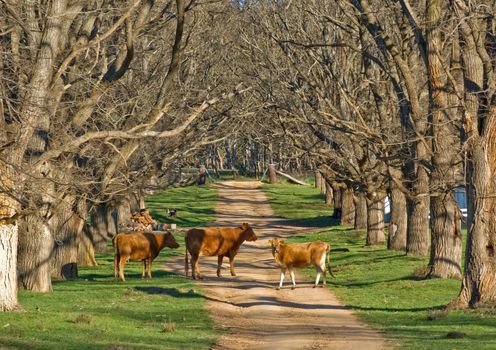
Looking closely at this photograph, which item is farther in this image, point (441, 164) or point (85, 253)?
point (85, 253)

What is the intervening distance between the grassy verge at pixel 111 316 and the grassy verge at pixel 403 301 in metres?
3.64

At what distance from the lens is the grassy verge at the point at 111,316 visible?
53.7 feet

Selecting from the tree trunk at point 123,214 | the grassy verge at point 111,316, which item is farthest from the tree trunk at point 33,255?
the tree trunk at point 123,214

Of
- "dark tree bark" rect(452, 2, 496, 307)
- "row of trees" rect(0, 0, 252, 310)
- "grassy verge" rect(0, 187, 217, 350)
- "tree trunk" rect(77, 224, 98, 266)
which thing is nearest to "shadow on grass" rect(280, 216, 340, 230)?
"row of trees" rect(0, 0, 252, 310)

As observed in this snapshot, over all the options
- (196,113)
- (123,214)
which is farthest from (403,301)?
(123,214)

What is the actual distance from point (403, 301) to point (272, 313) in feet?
11.9

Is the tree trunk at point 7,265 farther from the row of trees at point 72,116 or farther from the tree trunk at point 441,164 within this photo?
the tree trunk at point 441,164

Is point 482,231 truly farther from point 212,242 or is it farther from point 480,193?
point 212,242

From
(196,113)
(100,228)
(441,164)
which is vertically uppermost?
(196,113)

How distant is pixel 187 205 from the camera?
78.6m

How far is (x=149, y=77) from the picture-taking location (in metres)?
32.8

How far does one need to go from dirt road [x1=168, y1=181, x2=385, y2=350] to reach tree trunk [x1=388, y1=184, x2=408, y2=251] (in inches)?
189

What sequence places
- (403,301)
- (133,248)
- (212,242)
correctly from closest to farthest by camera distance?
1. (403,301)
2. (133,248)
3. (212,242)

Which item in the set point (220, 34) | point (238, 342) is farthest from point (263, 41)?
point (238, 342)
